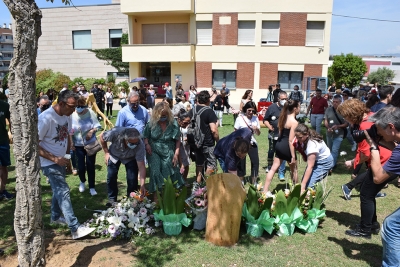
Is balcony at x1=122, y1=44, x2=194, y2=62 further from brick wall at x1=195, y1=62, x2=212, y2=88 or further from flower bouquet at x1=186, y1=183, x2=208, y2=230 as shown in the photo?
flower bouquet at x1=186, y1=183, x2=208, y2=230

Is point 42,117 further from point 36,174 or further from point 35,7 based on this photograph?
point 35,7

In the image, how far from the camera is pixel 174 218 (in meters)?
4.27

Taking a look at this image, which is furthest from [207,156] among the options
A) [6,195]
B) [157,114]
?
[6,195]

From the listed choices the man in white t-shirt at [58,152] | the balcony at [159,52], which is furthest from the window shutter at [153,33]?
the man in white t-shirt at [58,152]

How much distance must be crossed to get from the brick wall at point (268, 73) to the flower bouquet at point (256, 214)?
65.7 feet

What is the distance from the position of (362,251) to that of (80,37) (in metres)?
32.2

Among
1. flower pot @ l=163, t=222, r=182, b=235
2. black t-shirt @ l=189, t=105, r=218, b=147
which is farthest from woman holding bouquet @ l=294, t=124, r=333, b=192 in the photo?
flower pot @ l=163, t=222, r=182, b=235

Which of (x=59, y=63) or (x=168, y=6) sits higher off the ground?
(x=168, y=6)

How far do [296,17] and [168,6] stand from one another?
8692 millimetres

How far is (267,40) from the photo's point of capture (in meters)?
23.1

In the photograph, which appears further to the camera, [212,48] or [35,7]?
[212,48]

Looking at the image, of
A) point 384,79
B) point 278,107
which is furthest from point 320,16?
point 384,79

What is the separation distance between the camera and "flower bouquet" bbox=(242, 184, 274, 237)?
4.22 metres

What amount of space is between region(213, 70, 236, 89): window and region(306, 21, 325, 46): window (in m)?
5.53
